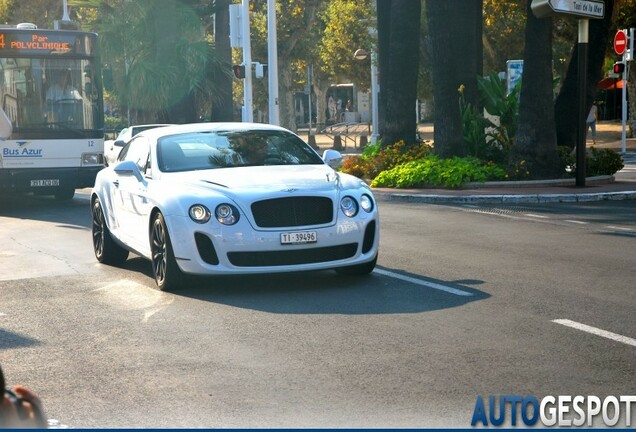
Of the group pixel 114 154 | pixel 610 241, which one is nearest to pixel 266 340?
pixel 610 241

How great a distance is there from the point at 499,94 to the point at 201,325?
1810 cm

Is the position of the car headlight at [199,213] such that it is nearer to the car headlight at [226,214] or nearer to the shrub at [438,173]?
the car headlight at [226,214]

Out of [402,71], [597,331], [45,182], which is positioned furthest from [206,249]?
[402,71]

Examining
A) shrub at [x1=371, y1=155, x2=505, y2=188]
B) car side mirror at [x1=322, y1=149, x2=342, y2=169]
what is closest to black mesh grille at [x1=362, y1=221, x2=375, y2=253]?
car side mirror at [x1=322, y1=149, x2=342, y2=169]

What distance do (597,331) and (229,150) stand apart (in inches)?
192

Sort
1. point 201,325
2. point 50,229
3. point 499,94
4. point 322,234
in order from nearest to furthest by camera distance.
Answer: point 201,325, point 322,234, point 50,229, point 499,94

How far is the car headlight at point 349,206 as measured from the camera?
441 inches

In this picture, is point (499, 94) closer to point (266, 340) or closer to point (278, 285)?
point (278, 285)

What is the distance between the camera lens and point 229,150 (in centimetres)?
1231

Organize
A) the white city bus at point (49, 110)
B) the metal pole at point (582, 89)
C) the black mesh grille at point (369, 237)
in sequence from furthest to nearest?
the metal pole at point (582, 89) < the white city bus at point (49, 110) < the black mesh grille at point (369, 237)

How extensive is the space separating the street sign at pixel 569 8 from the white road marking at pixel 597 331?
43.9 ft

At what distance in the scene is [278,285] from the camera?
37.5 feet

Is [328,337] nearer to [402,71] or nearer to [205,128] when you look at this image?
[205,128]

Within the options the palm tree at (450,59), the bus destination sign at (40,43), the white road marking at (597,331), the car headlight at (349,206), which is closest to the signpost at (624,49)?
the palm tree at (450,59)
